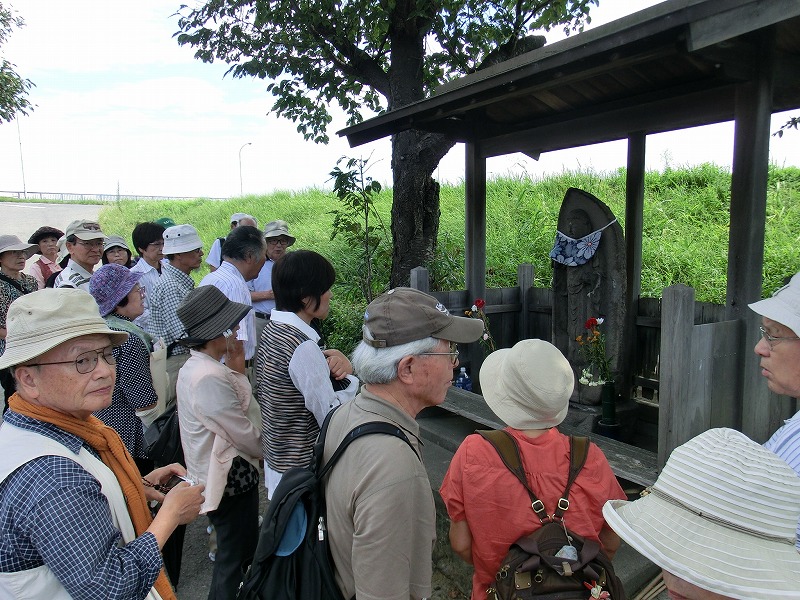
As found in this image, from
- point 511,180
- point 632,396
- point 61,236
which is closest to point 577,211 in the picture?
point 632,396

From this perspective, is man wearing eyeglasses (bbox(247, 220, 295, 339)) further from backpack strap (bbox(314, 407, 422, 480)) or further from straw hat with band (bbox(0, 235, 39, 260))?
backpack strap (bbox(314, 407, 422, 480))

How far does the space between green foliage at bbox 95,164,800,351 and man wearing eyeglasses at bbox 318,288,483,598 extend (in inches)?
212

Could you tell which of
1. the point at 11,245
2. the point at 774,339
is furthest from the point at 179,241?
the point at 774,339

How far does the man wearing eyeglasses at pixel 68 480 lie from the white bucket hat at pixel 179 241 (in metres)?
2.52

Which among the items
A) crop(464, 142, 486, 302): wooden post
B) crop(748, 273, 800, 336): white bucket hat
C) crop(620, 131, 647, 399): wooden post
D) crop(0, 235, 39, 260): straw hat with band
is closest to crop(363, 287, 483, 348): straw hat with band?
crop(748, 273, 800, 336): white bucket hat

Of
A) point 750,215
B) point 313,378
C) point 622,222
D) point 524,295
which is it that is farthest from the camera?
point 622,222

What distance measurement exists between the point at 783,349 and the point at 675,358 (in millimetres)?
1021

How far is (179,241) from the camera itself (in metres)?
4.12

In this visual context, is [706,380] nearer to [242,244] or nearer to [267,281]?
[242,244]

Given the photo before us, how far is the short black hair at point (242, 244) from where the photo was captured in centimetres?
378

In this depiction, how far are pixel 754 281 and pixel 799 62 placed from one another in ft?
4.64

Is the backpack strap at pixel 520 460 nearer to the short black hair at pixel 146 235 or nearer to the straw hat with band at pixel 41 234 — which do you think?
the short black hair at pixel 146 235

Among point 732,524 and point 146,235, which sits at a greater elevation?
point 146,235

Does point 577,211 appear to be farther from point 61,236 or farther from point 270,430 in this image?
point 61,236
